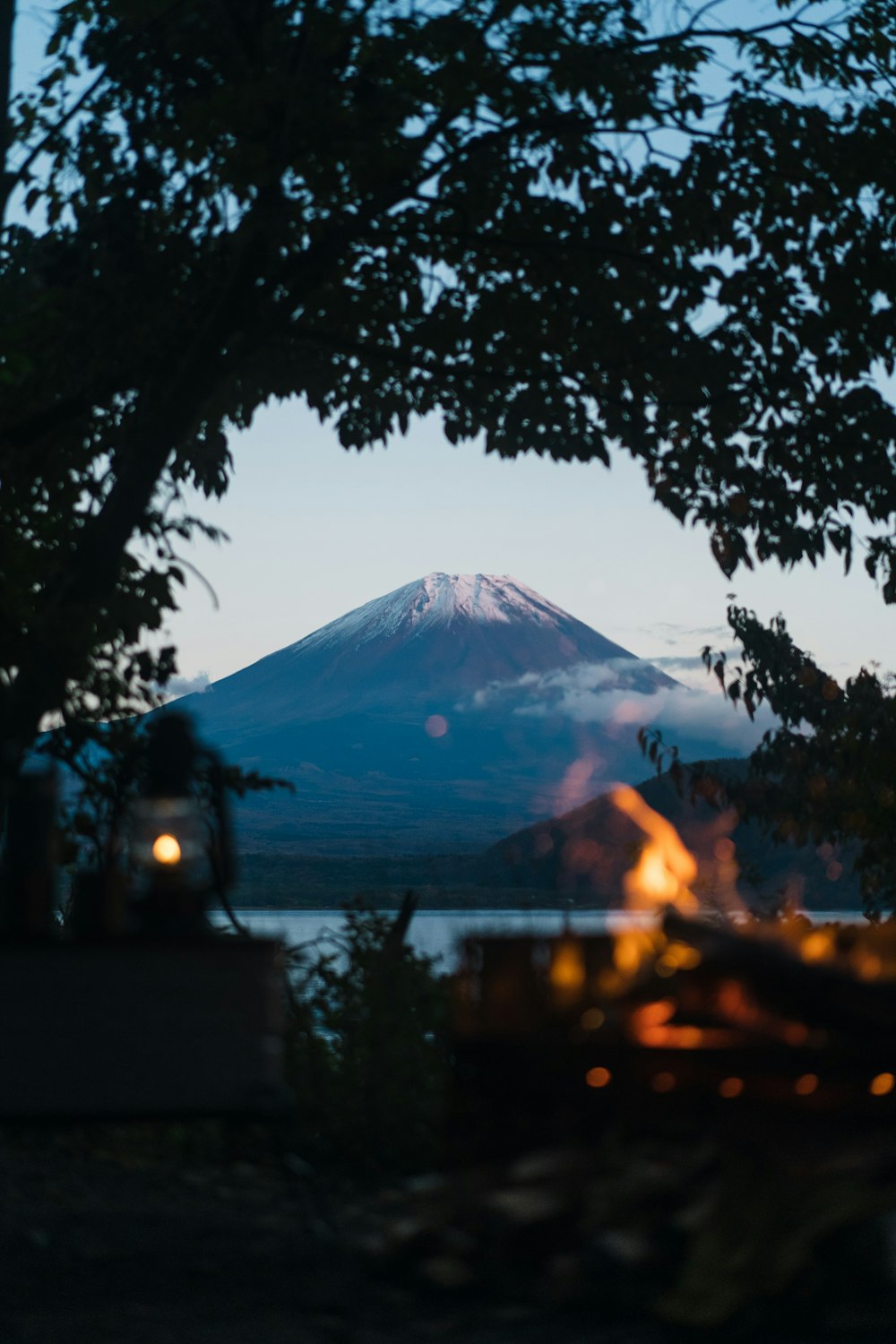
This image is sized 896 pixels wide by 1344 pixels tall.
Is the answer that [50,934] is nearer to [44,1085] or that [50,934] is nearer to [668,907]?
[44,1085]

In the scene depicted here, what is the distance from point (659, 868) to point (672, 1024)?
2.55 feet

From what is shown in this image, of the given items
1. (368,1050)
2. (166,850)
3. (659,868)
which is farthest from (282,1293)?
(368,1050)

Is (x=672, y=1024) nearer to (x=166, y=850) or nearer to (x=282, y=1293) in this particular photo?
(x=282, y=1293)

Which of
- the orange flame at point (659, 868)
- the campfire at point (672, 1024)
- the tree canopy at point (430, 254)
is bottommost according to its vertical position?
the campfire at point (672, 1024)

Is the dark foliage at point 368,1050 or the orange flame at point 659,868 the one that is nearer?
the orange flame at point 659,868

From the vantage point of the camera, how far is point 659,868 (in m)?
5.46

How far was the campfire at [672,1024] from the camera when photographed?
471cm

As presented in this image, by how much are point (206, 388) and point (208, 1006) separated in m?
4.87

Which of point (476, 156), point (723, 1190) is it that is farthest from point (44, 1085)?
point (476, 156)

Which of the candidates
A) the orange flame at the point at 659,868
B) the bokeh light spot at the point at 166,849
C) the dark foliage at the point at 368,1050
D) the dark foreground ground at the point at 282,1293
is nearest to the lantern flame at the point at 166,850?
the bokeh light spot at the point at 166,849

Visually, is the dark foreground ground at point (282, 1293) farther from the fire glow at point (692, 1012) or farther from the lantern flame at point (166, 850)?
the lantern flame at point (166, 850)

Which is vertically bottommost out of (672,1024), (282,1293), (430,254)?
(282,1293)

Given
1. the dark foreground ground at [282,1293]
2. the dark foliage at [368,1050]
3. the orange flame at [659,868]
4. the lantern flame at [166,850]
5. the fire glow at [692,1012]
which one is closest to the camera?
the dark foreground ground at [282,1293]

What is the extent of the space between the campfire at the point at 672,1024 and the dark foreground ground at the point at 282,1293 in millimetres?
552
